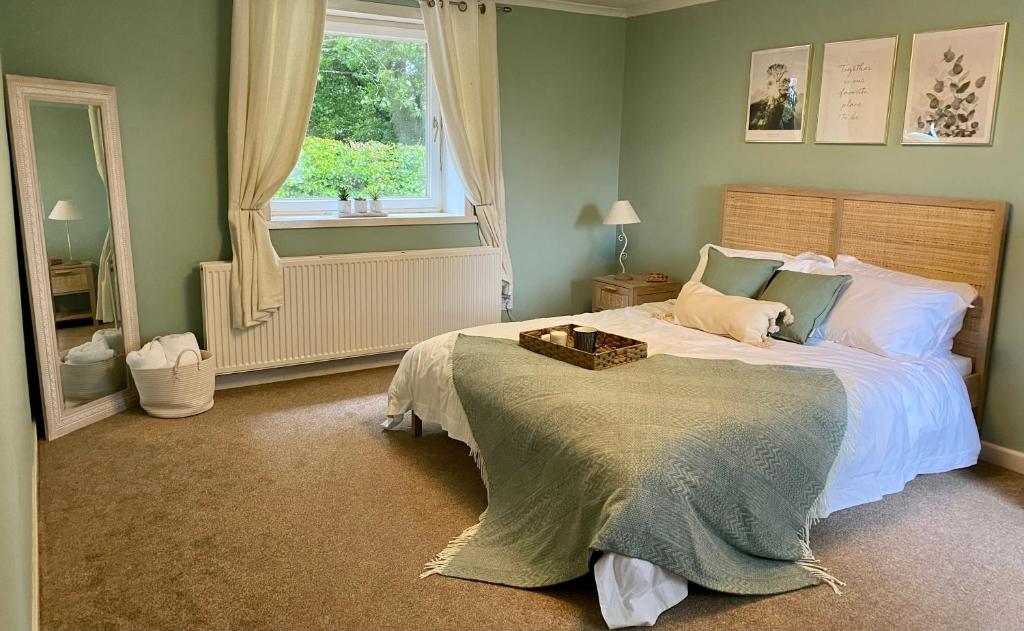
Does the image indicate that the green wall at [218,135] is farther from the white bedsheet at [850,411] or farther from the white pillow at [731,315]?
the white pillow at [731,315]

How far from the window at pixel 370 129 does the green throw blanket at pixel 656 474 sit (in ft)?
7.54

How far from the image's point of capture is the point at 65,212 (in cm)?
362

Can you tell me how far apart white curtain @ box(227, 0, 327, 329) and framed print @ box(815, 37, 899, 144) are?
272 centimetres

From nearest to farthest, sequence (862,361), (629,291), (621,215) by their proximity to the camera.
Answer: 1. (862,361)
2. (629,291)
3. (621,215)

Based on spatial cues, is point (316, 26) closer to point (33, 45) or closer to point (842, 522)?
point (33, 45)

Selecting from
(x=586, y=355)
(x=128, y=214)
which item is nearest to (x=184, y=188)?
(x=128, y=214)

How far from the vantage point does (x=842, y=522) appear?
2.94 metres

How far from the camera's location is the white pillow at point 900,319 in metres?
3.34

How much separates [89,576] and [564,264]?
3.67m

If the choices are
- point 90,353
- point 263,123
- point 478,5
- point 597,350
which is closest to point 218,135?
point 263,123

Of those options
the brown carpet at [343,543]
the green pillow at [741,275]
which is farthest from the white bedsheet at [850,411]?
the green pillow at [741,275]

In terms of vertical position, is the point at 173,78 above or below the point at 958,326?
above

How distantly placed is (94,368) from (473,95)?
8.57 ft

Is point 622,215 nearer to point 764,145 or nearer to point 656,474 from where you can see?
point 764,145
